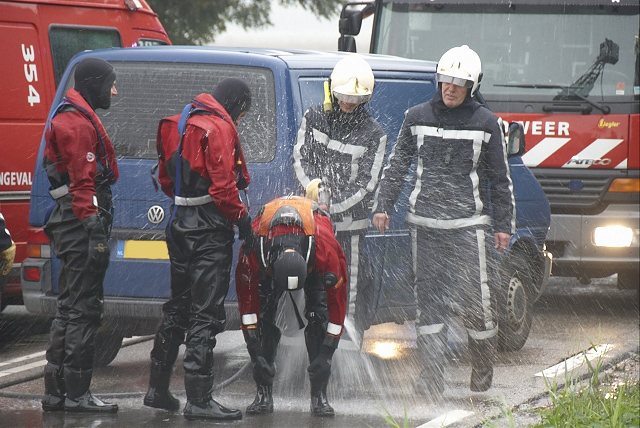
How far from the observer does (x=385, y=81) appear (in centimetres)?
749

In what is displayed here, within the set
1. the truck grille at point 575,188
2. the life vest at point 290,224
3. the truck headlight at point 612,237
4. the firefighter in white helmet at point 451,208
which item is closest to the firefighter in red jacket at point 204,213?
the life vest at point 290,224

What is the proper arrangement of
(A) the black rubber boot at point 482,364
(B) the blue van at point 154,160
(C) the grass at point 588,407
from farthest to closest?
(A) the black rubber boot at point 482,364, (B) the blue van at point 154,160, (C) the grass at point 588,407

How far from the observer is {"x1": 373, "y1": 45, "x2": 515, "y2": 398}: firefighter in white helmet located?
691 centimetres

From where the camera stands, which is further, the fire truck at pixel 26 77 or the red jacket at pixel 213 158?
the fire truck at pixel 26 77

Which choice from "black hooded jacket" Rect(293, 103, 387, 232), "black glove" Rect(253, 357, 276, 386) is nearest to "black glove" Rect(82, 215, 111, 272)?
"black glove" Rect(253, 357, 276, 386)

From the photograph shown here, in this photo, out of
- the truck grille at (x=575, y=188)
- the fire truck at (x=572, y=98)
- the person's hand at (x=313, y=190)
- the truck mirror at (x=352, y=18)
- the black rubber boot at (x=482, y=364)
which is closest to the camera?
the person's hand at (x=313, y=190)

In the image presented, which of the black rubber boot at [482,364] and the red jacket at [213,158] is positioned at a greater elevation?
the red jacket at [213,158]

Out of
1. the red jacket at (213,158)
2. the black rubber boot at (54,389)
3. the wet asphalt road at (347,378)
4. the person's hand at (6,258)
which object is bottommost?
the wet asphalt road at (347,378)

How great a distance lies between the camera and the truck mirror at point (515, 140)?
7.82m

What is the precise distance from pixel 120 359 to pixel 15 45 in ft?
8.64

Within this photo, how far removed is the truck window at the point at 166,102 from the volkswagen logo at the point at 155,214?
0.31m

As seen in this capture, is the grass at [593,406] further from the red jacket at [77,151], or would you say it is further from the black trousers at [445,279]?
the red jacket at [77,151]

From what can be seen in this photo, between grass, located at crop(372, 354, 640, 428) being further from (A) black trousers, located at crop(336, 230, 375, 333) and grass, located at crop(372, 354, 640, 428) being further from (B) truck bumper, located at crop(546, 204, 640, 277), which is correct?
(B) truck bumper, located at crop(546, 204, 640, 277)

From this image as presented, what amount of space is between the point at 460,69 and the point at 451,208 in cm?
83
